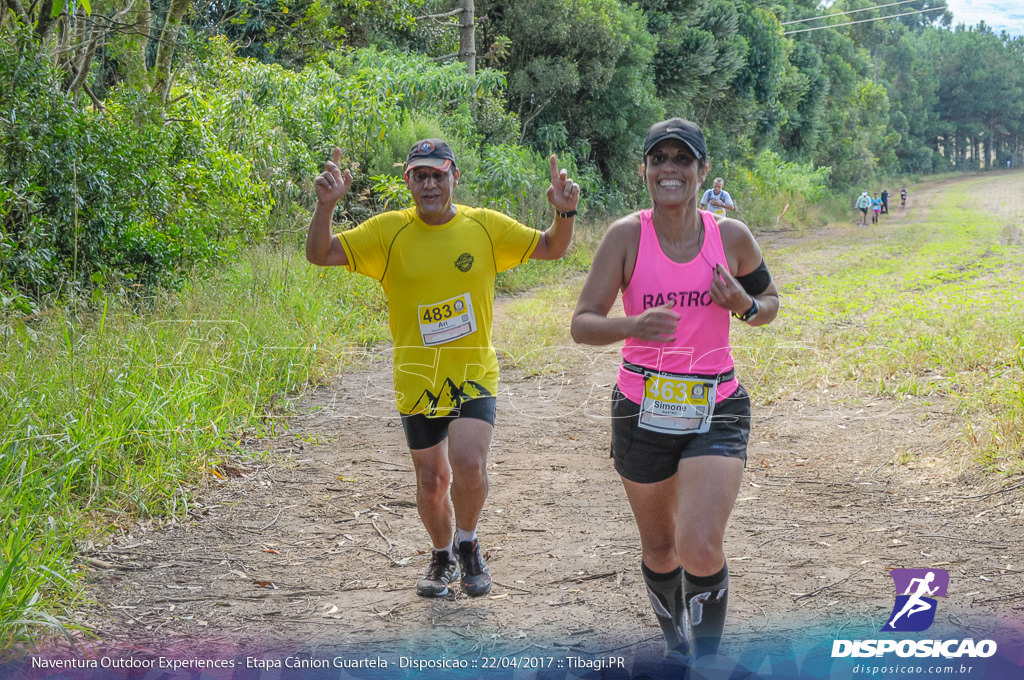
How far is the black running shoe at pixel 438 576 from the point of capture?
4.54 meters

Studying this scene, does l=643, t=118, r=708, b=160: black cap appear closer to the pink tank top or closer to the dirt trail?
the pink tank top

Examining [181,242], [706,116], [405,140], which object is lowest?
[181,242]

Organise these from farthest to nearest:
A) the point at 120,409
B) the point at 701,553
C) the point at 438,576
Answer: the point at 120,409, the point at 438,576, the point at 701,553

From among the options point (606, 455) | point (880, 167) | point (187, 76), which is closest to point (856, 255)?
point (187, 76)

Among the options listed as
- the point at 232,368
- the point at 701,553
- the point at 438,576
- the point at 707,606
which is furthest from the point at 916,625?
the point at 232,368

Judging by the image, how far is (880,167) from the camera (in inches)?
2557

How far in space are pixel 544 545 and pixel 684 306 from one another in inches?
92.5

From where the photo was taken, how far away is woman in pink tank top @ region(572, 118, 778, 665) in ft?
10.8

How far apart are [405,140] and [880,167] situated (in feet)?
185

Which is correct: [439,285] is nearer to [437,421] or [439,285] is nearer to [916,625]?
[437,421]

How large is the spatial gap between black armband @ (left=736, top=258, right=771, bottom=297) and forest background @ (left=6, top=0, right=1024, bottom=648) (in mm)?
2723

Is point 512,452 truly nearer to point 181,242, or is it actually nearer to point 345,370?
point 345,370

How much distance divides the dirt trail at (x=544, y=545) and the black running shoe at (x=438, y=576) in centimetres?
5

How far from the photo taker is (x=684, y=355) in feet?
11.1
